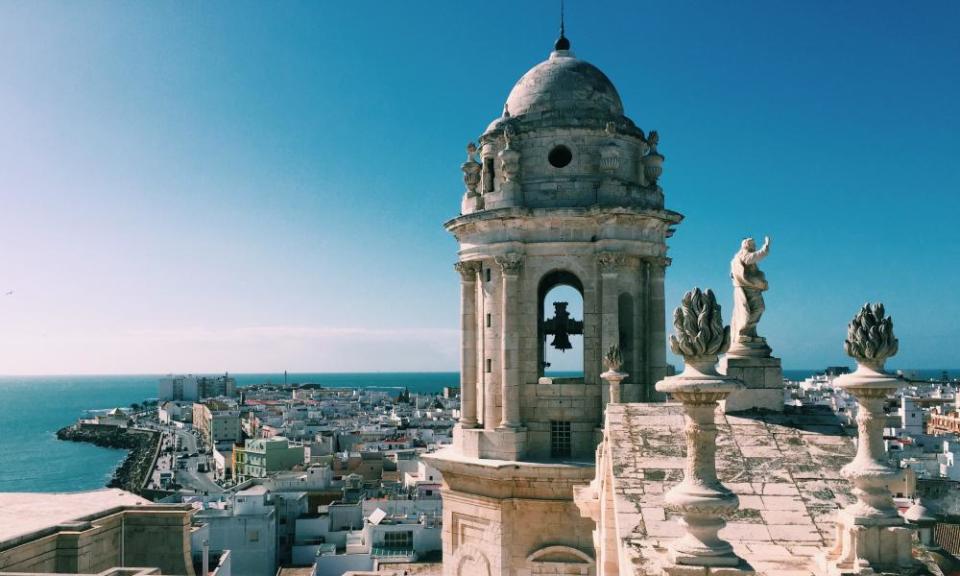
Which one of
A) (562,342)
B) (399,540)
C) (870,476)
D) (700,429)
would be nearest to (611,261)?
(562,342)

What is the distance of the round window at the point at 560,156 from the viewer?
57.0 ft

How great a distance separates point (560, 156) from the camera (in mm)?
17453

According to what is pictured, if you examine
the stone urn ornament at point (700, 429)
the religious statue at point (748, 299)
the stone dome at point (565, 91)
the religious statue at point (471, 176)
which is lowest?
the stone urn ornament at point (700, 429)

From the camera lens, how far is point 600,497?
11.3 meters

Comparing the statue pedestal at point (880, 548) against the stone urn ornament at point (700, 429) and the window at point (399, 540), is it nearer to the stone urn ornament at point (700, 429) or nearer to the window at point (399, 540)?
the stone urn ornament at point (700, 429)

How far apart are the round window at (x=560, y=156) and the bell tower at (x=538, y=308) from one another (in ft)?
Result: 0.08

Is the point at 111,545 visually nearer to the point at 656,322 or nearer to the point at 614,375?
the point at 614,375

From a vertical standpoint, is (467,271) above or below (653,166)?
below

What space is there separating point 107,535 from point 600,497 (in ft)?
24.5

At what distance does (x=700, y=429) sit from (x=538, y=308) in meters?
11.2

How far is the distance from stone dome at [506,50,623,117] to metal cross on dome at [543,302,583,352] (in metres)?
4.19

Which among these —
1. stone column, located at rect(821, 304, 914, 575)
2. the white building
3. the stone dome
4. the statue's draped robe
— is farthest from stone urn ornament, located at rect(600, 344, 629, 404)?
the white building

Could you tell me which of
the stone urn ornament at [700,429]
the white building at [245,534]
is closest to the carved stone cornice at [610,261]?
the stone urn ornament at [700,429]

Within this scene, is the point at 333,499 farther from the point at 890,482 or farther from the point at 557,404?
the point at 890,482
